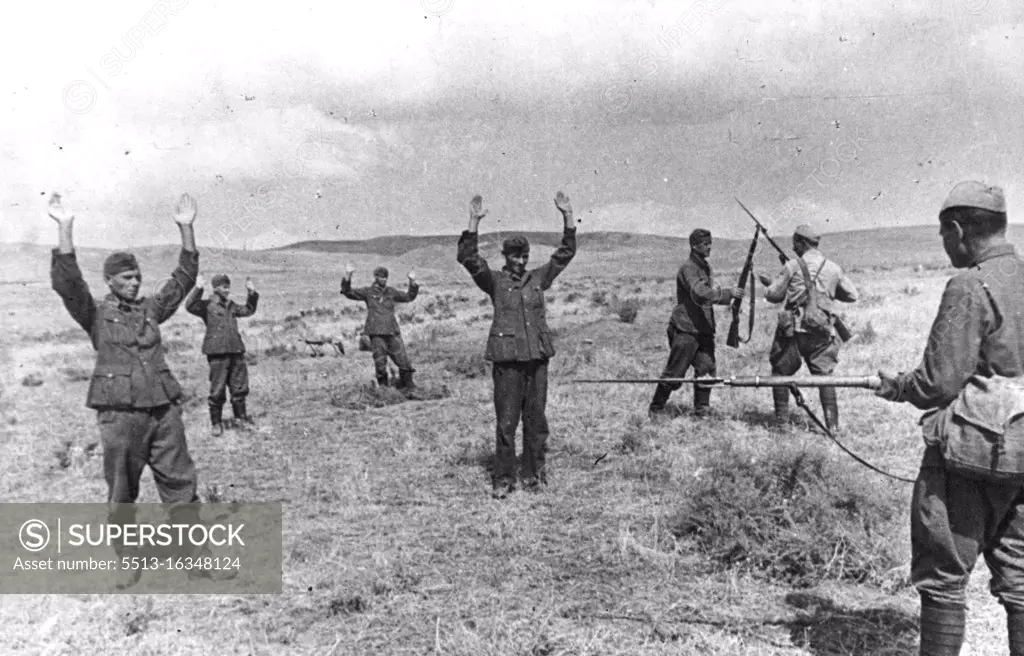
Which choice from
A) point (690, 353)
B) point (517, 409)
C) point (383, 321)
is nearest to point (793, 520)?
point (517, 409)

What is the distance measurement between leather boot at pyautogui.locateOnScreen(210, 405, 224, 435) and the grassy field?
0.99 ft

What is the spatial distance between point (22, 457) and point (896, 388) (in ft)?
32.1

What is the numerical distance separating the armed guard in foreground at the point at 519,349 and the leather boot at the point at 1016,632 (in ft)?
14.1

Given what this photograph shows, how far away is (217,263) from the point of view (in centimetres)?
8612

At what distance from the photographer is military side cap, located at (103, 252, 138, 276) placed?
5.56 meters

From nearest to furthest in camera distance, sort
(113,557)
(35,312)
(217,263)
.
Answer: (113,557)
(35,312)
(217,263)

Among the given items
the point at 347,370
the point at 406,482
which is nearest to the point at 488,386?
the point at 347,370

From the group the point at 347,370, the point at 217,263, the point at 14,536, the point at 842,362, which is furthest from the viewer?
the point at 217,263

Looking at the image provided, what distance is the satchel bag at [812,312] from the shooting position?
8.66 meters

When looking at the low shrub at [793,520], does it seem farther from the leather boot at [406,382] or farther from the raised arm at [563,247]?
the leather boot at [406,382]

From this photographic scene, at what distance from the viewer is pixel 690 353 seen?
9648 mm

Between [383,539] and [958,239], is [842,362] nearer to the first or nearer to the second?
[383,539]

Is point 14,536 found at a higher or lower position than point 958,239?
lower

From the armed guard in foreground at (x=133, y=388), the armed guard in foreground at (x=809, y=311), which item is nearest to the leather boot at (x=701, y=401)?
the armed guard in foreground at (x=809, y=311)
